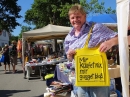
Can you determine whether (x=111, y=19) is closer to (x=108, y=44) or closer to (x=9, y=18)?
(x=108, y=44)

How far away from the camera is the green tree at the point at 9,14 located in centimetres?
3080

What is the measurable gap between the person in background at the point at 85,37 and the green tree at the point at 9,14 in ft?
94.4

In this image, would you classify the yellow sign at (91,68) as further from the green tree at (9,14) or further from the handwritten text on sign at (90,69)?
the green tree at (9,14)

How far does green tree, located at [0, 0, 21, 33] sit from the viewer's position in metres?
30.8

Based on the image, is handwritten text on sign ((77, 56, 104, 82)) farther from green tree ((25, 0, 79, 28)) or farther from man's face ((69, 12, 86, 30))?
green tree ((25, 0, 79, 28))

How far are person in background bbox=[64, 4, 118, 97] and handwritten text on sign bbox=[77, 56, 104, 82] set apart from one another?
0.35 ft

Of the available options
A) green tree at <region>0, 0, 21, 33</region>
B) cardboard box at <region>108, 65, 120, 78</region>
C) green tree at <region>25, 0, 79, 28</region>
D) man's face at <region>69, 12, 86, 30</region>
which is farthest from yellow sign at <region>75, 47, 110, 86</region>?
green tree at <region>0, 0, 21, 33</region>

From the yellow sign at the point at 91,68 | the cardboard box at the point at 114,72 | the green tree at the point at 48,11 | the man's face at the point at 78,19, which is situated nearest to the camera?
the yellow sign at the point at 91,68

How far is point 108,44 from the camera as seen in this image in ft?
7.14

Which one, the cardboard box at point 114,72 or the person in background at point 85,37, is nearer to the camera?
the person in background at point 85,37

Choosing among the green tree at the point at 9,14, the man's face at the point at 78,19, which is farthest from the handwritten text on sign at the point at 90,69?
the green tree at the point at 9,14

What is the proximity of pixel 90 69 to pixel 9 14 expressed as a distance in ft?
102

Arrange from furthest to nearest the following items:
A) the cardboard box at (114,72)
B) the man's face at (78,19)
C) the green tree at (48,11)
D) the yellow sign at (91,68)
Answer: the green tree at (48,11), the cardboard box at (114,72), the man's face at (78,19), the yellow sign at (91,68)

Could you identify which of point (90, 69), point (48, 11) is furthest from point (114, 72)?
point (48, 11)
